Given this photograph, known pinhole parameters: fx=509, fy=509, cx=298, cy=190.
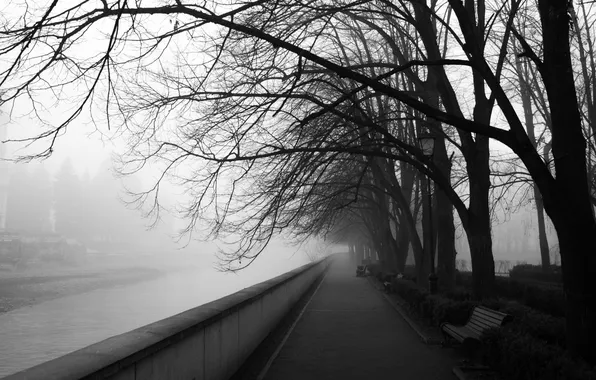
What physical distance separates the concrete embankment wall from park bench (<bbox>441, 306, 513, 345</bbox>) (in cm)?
360

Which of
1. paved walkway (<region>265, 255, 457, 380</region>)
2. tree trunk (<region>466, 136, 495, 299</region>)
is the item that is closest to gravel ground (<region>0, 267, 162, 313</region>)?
paved walkway (<region>265, 255, 457, 380</region>)

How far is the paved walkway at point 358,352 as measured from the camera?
25.1 ft

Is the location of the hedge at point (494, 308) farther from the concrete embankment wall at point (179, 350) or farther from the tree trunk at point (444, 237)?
the concrete embankment wall at point (179, 350)

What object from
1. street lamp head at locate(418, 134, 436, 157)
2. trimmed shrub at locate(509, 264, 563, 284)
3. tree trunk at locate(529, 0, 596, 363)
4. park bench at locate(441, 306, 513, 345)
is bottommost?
trimmed shrub at locate(509, 264, 563, 284)

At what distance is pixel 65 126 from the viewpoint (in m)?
6.70

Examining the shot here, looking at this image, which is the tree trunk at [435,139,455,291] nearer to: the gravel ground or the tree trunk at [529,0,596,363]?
the tree trunk at [529,0,596,363]

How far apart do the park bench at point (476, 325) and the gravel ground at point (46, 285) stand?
1197 inches

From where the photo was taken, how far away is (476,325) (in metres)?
8.88

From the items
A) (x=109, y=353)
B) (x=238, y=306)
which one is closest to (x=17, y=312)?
(x=238, y=306)

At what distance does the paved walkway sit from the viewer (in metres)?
7.65

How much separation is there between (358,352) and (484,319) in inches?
91.1

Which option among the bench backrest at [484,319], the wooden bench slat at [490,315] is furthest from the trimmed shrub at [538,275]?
the wooden bench slat at [490,315]

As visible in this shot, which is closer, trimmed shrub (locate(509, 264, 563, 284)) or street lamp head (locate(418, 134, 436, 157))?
street lamp head (locate(418, 134, 436, 157))

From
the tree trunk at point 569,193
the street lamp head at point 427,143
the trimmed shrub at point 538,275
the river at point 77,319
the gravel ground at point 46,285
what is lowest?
the river at point 77,319
